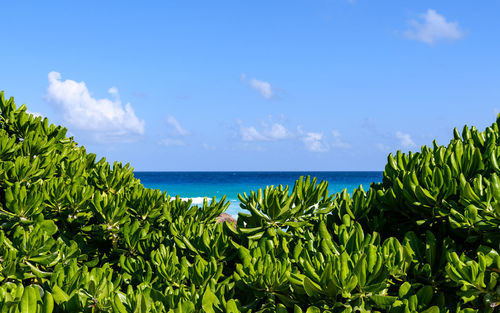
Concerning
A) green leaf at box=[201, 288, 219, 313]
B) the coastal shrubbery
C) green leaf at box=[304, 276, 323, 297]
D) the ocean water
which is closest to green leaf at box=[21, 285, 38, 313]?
the coastal shrubbery

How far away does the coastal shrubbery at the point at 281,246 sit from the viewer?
2641mm

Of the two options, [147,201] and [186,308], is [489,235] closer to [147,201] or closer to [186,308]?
[186,308]

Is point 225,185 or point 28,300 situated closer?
point 28,300

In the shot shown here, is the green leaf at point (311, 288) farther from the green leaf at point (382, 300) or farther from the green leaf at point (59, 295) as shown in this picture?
the green leaf at point (59, 295)

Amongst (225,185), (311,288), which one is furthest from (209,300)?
(225,185)

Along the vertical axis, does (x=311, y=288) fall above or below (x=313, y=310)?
above

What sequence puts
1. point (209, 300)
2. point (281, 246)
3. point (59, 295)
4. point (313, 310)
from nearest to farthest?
point (313, 310) → point (209, 300) → point (59, 295) → point (281, 246)

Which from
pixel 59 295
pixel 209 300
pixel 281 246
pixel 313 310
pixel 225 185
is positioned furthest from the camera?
pixel 225 185

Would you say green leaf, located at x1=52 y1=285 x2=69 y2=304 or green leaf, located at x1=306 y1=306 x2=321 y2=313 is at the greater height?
green leaf, located at x1=306 y1=306 x2=321 y2=313

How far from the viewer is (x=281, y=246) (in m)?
3.46

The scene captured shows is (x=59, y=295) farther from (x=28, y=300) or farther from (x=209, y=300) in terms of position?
(x=209, y=300)

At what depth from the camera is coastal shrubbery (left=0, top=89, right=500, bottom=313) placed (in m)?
2.64

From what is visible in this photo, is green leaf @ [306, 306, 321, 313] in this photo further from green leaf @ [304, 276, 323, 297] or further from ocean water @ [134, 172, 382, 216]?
ocean water @ [134, 172, 382, 216]

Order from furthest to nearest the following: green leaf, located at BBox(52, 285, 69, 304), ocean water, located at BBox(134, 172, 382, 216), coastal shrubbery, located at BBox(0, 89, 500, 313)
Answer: ocean water, located at BBox(134, 172, 382, 216) < green leaf, located at BBox(52, 285, 69, 304) < coastal shrubbery, located at BBox(0, 89, 500, 313)
